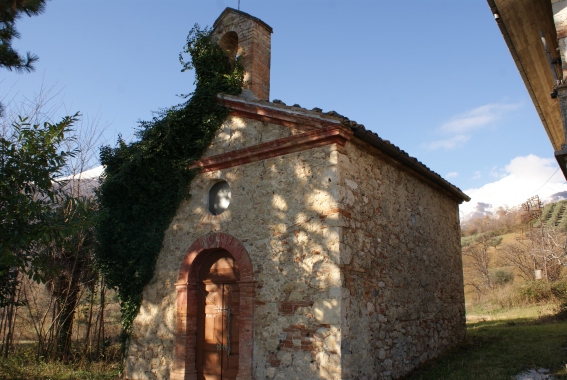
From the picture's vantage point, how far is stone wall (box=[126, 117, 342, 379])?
22.4ft

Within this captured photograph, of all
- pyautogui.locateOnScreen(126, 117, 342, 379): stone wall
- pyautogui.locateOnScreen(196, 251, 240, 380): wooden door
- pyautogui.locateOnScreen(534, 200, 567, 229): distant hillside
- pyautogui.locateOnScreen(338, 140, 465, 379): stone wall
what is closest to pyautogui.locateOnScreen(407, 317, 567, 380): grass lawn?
pyautogui.locateOnScreen(338, 140, 465, 379): stone wall

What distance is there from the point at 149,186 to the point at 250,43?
3.78 m

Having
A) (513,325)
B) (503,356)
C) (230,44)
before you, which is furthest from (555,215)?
(230,44)

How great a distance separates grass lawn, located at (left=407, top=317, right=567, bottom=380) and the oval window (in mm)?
4491

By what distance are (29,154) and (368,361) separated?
19.2 ft

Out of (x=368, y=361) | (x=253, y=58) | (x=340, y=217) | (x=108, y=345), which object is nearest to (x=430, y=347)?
(x=368, y=361)

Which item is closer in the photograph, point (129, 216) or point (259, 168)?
point (259, 168)

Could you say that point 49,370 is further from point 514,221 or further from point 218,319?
point 514,221

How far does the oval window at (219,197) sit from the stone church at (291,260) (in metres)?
0.03

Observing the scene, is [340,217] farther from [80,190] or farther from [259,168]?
[80,190]

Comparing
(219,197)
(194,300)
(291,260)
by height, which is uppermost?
(219,197)

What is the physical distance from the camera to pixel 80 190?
13.3 meters

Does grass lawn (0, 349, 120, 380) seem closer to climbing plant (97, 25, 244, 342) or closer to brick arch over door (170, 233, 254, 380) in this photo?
climbing plant (97, 25, 244, 342)

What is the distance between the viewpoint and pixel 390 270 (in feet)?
26.7
